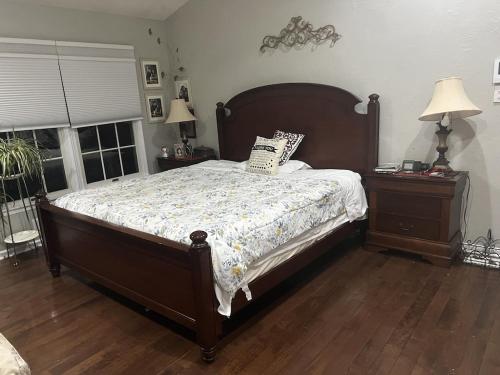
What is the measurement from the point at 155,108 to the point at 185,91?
Answer: 17.1 inches

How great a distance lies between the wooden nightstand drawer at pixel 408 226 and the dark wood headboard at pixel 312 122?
50 cm

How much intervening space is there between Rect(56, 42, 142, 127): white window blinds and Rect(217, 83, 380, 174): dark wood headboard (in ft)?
3.53

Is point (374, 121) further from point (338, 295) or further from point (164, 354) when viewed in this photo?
point (164, 354)

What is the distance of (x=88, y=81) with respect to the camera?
4.00m

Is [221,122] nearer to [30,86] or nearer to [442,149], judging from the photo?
[30,86]

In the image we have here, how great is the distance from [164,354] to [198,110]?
3289mm

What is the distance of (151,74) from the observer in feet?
15.3

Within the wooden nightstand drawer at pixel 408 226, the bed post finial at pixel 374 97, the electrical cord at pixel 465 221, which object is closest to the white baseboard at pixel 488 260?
the electrical cord at pixel 465 221

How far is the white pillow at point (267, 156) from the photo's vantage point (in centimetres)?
348

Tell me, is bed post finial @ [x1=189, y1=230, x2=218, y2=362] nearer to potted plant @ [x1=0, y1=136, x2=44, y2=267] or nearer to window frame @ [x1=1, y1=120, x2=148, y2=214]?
potted plant @ [x1=0, y1=136, x2=44, y2=267]

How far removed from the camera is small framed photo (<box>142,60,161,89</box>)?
4.59 m

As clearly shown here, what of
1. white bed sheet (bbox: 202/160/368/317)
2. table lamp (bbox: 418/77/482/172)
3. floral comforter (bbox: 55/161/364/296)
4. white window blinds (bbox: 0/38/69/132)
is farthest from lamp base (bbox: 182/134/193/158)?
table lamp (bbox: 418/77/482/172)

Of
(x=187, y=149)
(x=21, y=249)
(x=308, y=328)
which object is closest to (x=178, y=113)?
(x=187, y=149)

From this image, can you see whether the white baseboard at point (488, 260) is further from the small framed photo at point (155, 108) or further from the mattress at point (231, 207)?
the small framed photo at point (155, 108)
